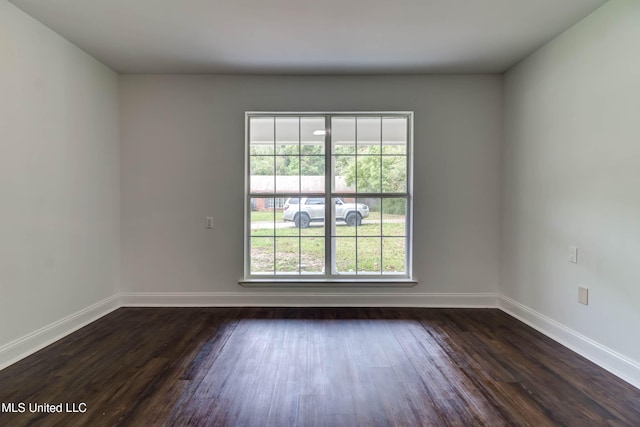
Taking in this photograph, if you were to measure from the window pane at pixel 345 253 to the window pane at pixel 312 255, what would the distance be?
0.58ft

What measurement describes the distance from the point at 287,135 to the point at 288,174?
44 cm

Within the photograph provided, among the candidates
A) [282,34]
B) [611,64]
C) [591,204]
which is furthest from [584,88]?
[282,34]

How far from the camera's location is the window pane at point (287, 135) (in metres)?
3.54

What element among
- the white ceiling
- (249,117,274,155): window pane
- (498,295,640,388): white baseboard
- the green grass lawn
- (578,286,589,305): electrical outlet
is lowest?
(498,295,640,388): white baseboard

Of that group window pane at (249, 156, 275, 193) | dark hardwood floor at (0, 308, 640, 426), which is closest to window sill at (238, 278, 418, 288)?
dark hardwood floor at (0, 308, 640, 426)

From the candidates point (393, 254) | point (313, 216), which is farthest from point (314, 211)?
point (393, 254)

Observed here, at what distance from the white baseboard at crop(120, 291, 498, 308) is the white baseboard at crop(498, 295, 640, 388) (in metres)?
0.35

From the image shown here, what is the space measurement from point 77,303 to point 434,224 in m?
3.63

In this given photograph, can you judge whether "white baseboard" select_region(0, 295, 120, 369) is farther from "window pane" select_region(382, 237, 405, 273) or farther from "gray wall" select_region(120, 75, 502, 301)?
"window pane" select_region(382, 237, 405, 273)

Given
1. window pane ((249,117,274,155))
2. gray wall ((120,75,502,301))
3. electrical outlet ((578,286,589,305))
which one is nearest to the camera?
electrical outlet ((578,286,589,305))

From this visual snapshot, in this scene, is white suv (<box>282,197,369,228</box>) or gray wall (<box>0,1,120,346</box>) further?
white suv (<box>282,197,369,228</box>)

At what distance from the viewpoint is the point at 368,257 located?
11.7 ft

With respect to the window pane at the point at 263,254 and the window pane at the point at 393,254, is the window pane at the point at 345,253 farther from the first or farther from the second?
the window pane at the point at 263,254

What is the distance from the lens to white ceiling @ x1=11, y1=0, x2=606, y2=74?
2.24 meters
